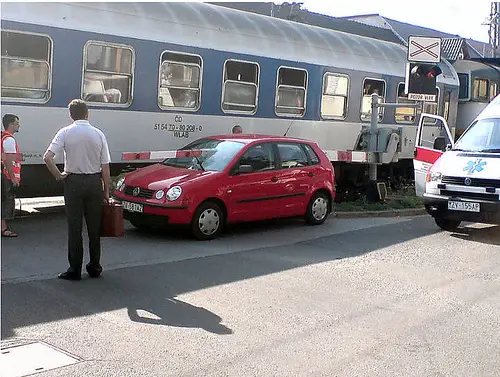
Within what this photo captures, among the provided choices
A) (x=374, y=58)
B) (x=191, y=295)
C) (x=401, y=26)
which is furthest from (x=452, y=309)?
(x=401, y=26)

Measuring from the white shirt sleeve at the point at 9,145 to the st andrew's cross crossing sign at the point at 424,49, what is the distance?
755 centimetres

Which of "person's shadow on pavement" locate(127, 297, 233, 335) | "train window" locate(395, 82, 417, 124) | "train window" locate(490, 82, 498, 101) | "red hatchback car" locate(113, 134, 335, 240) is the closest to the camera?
"person's shadow on pavement" locate(127, 297, 233, 335)

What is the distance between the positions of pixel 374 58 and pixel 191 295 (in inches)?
423

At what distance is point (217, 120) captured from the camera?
40.5 ft

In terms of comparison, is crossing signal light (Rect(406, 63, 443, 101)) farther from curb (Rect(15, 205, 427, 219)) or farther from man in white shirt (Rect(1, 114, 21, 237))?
man in white shirt (Rect(1, 114, 21, 237))

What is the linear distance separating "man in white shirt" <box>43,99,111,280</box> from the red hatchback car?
2313mm

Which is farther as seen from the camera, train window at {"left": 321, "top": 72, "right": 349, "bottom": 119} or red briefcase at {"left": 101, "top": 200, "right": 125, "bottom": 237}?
train window at {"left": 321, "top": 72, "right": 349, "bottom": 119}

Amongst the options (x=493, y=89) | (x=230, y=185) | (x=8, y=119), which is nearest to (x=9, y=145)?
(x=8, y=119)

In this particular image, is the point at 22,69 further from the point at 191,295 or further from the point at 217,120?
the point at 191,295

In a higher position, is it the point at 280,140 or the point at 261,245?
the point at 280,140

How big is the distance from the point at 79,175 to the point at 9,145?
2.47m

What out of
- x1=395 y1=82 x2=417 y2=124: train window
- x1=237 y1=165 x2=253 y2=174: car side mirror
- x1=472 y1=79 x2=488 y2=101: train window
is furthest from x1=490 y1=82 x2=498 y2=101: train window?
x1=237 y1=165 x2=253 y2=174: car side mirror

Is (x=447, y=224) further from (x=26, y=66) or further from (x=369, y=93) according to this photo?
(x=26, y=66)

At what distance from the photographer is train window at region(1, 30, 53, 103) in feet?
31.2
